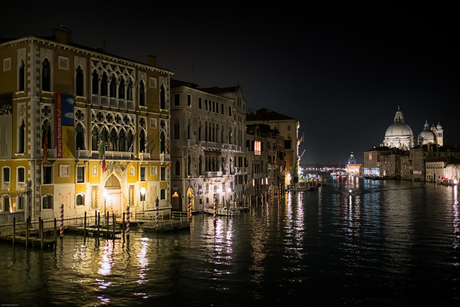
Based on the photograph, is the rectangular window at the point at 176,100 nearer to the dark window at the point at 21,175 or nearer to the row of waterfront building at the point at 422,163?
the dark window at the point at 21,175

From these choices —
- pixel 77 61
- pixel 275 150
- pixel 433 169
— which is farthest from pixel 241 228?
pixel 433 169

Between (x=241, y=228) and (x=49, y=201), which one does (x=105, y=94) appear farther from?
(x=241, y=228)

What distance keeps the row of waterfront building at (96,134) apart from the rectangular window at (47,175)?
58 millimetres

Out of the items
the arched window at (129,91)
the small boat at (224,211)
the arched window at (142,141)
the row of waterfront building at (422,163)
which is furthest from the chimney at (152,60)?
the row of waterfront building at (422,163)

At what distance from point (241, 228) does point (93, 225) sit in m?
10.3

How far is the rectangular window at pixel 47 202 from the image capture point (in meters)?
27.3

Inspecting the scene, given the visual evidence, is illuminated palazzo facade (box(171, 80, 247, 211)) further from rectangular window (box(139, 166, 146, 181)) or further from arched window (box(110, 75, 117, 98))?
arched window (box(110, 75, 117, 98))

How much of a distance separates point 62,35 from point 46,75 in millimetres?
2889

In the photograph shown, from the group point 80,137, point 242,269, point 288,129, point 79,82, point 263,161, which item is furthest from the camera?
point 288,129

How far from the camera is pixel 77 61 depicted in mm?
29203

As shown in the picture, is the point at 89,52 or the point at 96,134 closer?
the point at 89,52

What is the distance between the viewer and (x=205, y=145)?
138 feet

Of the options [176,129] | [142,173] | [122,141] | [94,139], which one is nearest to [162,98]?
[176,129]

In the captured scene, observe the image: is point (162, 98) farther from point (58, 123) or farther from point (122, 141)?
point (58, 123)
